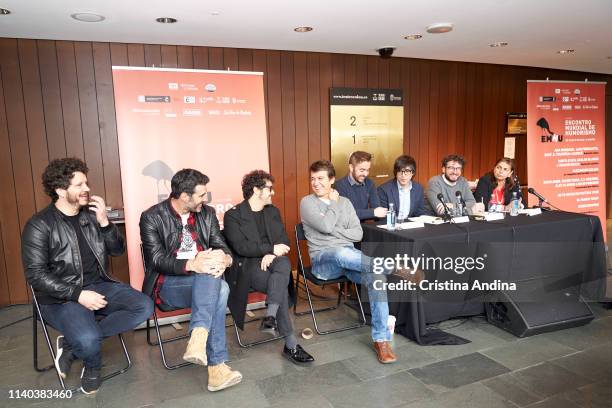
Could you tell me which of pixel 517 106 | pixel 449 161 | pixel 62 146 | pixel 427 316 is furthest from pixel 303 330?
pixel 517 106

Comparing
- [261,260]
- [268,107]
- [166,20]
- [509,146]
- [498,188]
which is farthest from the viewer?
[509,146]

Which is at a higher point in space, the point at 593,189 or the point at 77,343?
the point at 593,189

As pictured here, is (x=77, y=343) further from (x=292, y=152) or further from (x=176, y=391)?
(x=292, y=152)

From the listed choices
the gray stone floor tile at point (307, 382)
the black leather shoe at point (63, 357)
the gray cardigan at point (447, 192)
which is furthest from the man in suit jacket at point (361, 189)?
the black leather shoe at point (63, 357)

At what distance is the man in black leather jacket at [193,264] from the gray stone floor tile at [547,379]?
5.50ft

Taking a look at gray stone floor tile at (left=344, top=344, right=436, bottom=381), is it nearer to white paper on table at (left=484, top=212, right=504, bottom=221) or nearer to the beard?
white paper on table at (left=484, top=212, right=504, bottom=221)

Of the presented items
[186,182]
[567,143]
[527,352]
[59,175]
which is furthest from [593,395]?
[567,143]

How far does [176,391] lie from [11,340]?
1661 mm

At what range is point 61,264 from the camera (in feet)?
8.37

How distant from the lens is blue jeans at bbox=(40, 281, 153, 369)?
2.41 meters

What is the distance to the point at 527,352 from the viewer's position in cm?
293

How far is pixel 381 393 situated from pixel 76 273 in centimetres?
190

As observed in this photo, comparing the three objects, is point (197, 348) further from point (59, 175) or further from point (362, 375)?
point (59, 175)

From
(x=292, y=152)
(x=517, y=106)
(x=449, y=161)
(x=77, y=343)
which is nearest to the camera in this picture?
(x=77, y=343)
